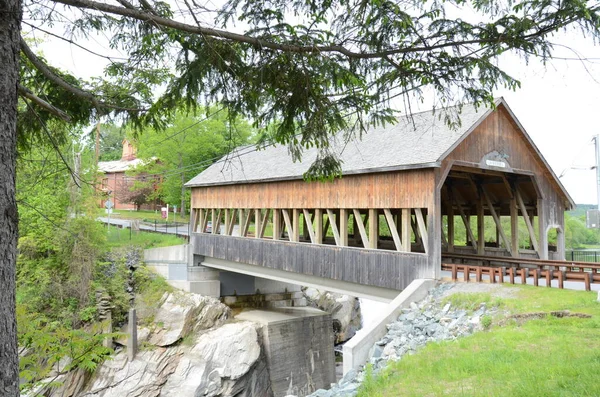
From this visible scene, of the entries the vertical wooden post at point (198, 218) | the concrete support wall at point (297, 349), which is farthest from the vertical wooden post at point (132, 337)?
the vertical wooden post at point (198, 218)

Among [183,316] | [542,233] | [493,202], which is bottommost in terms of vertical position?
[183,316]

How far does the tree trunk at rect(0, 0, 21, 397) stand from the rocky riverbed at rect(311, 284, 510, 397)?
16.1 feet

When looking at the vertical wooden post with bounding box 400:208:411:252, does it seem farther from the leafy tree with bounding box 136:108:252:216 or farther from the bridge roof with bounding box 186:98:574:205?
the leafy tree with bounding box 136:108:252:216

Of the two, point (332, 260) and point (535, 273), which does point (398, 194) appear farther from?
point (535, 273)

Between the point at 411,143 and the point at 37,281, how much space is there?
14.0m

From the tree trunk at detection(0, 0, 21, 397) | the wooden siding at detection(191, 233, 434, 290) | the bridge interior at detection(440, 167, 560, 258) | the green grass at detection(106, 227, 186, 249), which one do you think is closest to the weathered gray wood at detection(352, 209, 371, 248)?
the wooden siding at detection(191, 233, 434, 290)

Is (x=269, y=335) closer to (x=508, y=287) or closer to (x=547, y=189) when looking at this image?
(x=508, y=287)

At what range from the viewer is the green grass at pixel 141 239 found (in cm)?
2216

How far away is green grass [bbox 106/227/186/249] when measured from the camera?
22156mm

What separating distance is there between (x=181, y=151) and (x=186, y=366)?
1477 centimetres

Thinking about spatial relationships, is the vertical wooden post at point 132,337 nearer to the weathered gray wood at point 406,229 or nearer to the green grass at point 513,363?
the weathered gray wood at point 406,229

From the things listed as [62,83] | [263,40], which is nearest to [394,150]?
[263,40]

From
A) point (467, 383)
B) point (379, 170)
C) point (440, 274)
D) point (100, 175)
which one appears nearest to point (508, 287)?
point (440, 274)

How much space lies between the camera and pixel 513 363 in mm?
6051
